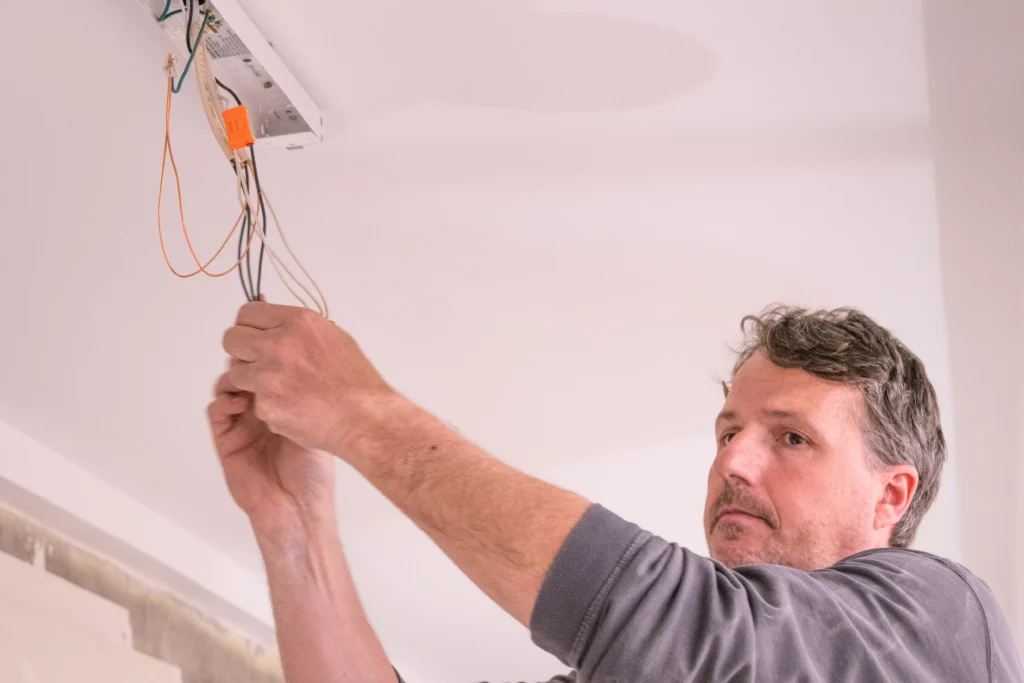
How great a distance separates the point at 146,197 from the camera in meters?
1.67

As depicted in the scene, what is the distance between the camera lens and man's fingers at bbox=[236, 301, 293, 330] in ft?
3.88

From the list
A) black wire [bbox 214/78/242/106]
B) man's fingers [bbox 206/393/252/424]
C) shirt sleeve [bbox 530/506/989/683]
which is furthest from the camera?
black wire [bbox 214/78/242/106]

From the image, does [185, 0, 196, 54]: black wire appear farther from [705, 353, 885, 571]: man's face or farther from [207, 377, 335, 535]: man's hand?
[705, 353, 885, 571]: man's face

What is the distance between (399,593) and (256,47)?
1779 mm

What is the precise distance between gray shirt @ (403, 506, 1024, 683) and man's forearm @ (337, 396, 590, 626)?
22 mm

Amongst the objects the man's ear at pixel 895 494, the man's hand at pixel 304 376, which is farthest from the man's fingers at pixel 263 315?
the man's ear at pixel 895 494

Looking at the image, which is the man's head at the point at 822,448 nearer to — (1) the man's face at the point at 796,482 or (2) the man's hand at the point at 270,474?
(1) the man's face at the point at 796,482

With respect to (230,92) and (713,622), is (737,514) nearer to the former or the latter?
(713,622)

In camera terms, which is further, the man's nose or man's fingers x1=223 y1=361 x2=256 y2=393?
the man's nose

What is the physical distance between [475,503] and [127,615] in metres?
1.69

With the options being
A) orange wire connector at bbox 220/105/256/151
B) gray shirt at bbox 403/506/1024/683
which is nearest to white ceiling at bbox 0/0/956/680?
orange wire connector at bbox 220/105/256/151

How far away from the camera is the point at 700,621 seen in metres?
0.88

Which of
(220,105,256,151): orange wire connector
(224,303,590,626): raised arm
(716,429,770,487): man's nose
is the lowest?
(716,429,770,487): man's nose

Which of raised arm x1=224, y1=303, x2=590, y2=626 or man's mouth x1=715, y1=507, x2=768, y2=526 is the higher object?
raised arm x1=224, y1=303, x2=590, y2=626
